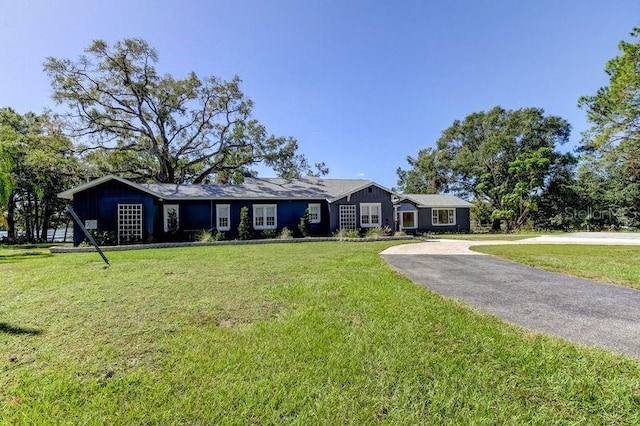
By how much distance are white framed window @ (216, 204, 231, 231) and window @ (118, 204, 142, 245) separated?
4.25 meters

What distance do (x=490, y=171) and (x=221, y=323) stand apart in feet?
120

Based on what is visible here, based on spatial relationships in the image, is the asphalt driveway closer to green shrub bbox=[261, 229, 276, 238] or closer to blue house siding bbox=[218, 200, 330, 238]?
green shrub bbox=[261, 229, 276, 238]

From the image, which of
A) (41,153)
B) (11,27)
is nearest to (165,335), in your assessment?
(11,27)

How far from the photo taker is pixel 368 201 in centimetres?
2070

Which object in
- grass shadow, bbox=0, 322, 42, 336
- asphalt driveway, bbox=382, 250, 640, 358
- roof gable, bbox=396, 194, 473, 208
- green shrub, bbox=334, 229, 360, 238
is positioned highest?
roof gable, bbox=396, 194, 473, 208

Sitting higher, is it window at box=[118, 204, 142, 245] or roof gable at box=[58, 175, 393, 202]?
roof gable at box=[58, 175, 393, 202]

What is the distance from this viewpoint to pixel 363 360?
3244 mm

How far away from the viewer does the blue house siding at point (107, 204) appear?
1625cm

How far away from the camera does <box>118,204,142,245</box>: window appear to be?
16641mm

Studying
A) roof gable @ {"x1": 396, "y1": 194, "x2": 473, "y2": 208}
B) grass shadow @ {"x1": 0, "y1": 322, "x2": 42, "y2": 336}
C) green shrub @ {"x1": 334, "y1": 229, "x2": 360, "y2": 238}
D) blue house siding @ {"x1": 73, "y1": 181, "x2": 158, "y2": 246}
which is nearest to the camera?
grass shadow @ {"x1": 0, "y1": 322, "x2": 42, "y2": 336}

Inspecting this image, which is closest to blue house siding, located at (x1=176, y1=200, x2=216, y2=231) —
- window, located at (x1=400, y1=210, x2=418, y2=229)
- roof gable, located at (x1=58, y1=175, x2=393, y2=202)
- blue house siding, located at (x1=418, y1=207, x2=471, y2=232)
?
roof gable, located at (x1=58, y1=175, x2=393, y2=202)

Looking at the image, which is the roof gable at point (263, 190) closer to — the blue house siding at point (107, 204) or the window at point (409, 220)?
the blue house siding at point (107, 204)

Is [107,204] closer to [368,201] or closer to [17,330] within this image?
[17,330]

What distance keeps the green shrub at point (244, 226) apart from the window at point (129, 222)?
533cm
